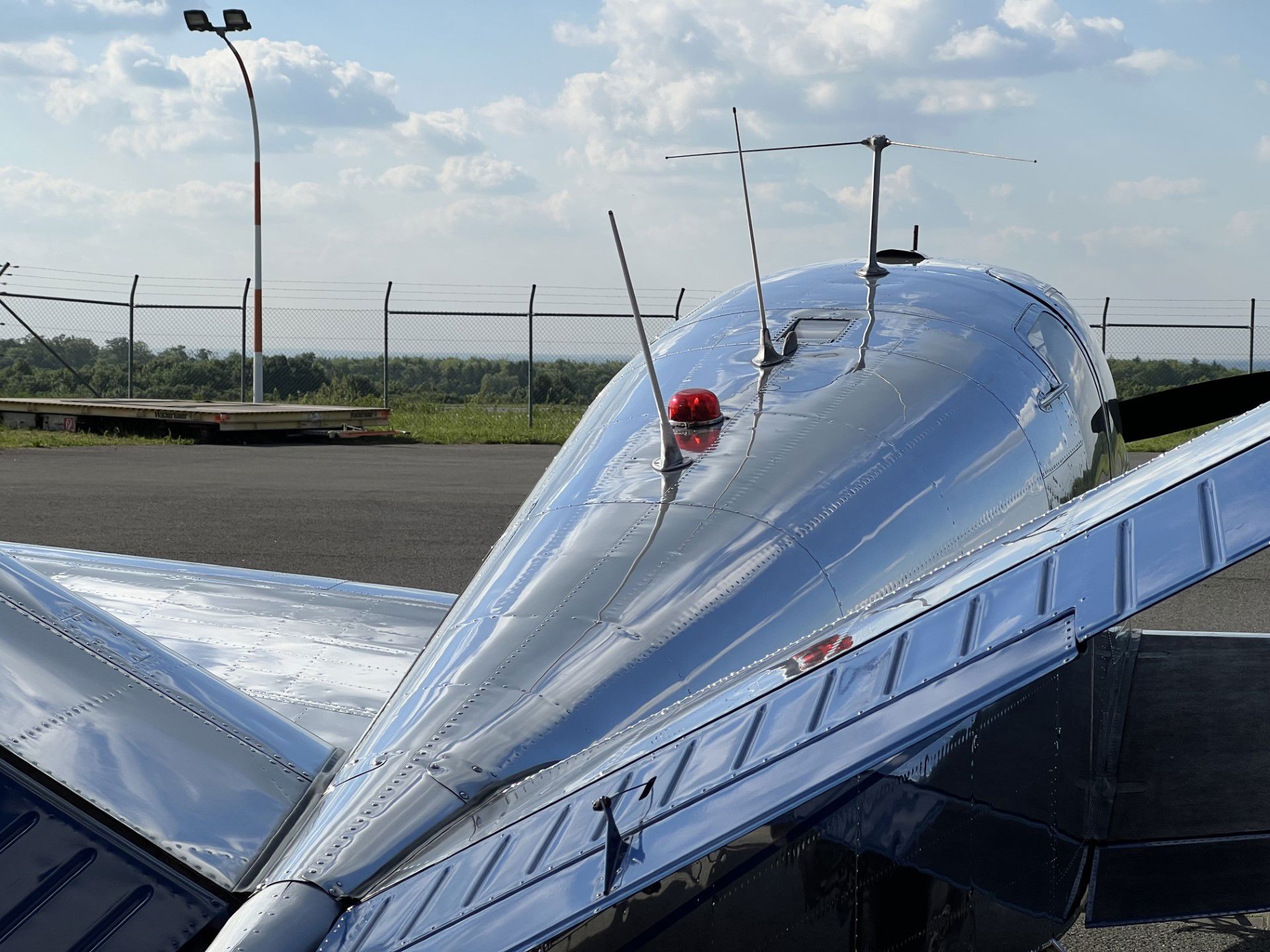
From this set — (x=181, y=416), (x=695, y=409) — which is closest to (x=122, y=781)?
(x=695, y=409)

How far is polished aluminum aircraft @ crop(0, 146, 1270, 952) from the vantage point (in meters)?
1.43

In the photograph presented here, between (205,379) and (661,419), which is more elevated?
(661,419)

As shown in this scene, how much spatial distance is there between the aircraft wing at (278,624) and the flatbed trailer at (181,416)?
1723cm

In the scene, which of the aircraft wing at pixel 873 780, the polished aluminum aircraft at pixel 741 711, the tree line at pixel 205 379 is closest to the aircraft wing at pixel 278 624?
the polished aluminum aircraft at pixel 741 711

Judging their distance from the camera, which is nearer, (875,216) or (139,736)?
(139,736)

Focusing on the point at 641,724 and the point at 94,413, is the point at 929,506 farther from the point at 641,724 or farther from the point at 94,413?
the point at 94,413

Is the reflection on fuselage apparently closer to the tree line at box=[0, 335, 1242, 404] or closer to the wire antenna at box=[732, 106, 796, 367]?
the wire antenna at box=[732, 106, 796, 367]

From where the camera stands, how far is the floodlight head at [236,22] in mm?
24359

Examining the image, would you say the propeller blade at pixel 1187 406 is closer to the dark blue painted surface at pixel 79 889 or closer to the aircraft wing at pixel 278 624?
the aircraft wing at pixel 278 624

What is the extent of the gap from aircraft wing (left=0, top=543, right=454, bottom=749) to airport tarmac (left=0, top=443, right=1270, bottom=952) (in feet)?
7.88

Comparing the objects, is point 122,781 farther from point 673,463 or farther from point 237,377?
point 237,377

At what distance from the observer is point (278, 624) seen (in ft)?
14.6

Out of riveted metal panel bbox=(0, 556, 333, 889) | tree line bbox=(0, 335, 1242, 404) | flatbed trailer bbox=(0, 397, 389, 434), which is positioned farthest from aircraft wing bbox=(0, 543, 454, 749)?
tree line bbox=(0, 335, 1242, 404)

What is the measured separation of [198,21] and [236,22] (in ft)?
2.83
